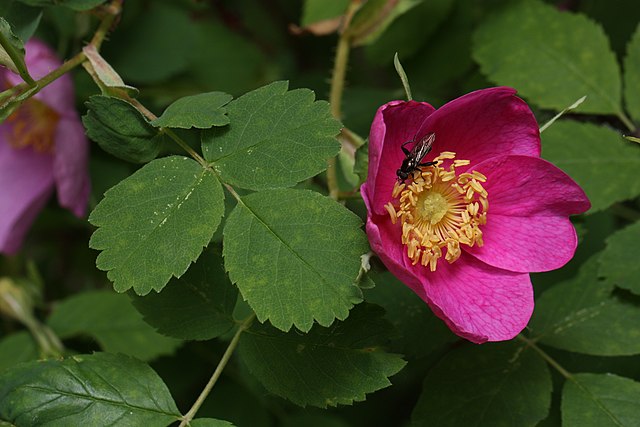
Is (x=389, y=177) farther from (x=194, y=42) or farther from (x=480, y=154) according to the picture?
(x=194, y=42)

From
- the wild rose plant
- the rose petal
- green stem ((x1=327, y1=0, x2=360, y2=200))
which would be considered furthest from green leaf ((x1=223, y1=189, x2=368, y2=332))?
green stem ((x1=327, y1=0, x2=360, y2=200))

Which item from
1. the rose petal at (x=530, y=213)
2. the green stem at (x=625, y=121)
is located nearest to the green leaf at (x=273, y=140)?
the rose petal at (x=530, y=213)

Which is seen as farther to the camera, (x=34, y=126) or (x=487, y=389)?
(x=34, y=126)

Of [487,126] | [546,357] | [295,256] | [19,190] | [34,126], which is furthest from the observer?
[34,126]

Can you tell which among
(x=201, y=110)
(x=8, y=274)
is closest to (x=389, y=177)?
(x=201, y=110)

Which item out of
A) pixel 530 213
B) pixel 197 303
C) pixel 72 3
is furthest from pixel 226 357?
pixel 72 3

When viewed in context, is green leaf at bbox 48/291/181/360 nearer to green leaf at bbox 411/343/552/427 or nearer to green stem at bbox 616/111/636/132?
green leaf at bbox 411/343/552/427

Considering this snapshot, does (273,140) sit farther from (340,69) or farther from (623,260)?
(623,260)

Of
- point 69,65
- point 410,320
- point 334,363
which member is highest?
point 69,65
